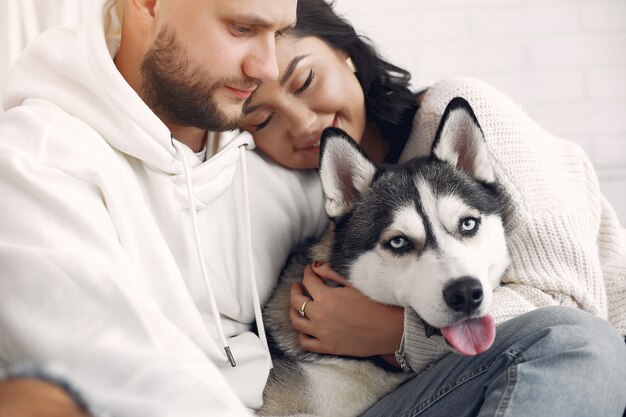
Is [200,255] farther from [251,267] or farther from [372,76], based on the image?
[372,76]

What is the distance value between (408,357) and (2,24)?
1580 mm

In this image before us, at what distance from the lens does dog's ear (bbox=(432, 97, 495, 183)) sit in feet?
5.28

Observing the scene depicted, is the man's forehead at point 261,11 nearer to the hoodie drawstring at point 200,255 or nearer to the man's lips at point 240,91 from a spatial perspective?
the man's lips at point 240,91

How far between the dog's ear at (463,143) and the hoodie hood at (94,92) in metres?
0.67

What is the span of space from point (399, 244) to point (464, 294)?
0.24 meters

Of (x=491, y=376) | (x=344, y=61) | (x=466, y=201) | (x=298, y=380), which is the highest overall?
(x=344, y=61)

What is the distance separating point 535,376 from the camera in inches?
50.0

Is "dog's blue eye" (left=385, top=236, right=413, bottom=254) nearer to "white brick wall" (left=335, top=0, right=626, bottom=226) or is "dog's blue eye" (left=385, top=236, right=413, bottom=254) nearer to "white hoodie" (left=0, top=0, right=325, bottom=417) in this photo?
"white hoodie" (left=0, top=0, right=325, bottom=417)

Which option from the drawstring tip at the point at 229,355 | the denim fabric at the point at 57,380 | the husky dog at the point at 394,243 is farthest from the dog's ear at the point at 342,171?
the denim fabric at the point at 57,380

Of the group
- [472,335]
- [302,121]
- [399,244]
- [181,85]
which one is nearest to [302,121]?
[302,121]

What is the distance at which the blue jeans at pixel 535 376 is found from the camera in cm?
124

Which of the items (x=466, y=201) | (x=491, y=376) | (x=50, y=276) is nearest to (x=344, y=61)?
(x=466, y=201)

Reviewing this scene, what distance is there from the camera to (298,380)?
5.49 feet

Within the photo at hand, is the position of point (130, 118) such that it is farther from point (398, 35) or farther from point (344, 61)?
point (398, 35)
